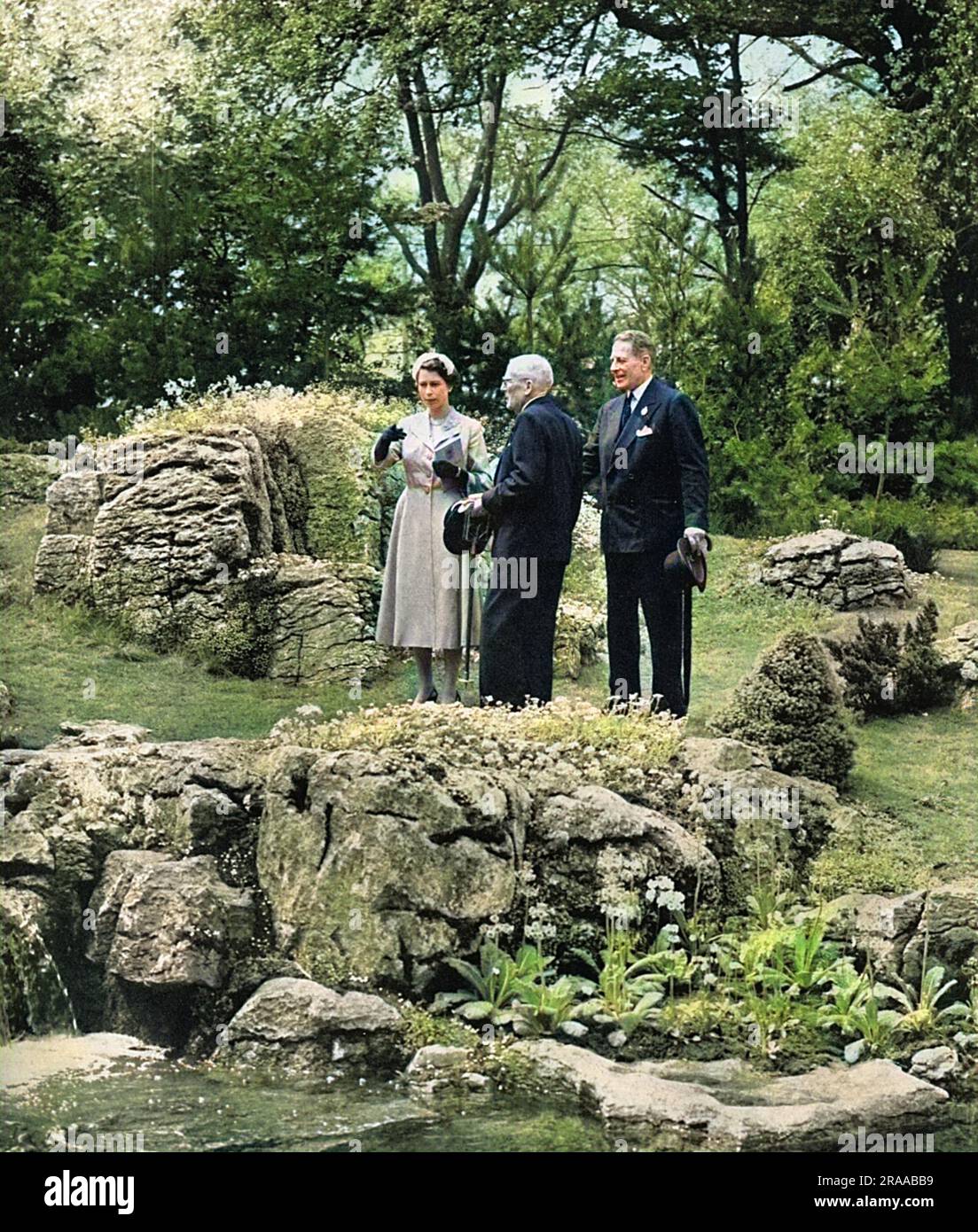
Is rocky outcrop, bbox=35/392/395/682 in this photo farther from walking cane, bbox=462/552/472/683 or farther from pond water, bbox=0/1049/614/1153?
pond water, bbox=0/1049/614/1153

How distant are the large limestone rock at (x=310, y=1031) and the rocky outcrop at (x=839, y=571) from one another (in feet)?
13.1

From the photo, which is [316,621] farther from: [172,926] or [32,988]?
[32,988]

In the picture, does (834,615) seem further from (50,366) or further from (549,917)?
(50,366)

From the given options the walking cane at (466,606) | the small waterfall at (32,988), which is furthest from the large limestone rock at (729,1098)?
the walking cane at (466,606)

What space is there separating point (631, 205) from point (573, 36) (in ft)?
3.44

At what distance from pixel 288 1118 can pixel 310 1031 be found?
19.9 inches

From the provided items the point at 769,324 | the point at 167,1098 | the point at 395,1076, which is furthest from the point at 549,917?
the point at 769,324

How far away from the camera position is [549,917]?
33.0 ft

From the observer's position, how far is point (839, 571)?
479 inches

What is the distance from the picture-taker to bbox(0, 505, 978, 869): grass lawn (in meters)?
11.2

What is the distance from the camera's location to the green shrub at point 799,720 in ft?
36.3

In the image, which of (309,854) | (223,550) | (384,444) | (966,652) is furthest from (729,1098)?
(223,550)

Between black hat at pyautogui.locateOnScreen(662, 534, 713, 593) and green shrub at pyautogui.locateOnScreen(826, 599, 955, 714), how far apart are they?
1.10m
